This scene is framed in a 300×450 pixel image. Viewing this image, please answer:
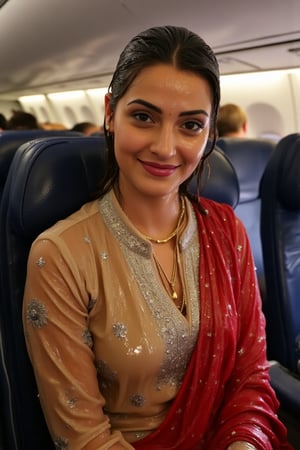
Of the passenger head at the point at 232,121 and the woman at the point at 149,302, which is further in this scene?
the passenger head at the point at 232,121

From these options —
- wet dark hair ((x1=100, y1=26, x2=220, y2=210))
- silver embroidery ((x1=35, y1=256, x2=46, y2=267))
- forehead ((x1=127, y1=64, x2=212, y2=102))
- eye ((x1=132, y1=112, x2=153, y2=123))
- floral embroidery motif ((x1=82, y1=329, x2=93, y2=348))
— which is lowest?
floral embroidery motif ((x1=82, y1=329, x2=93, y2=348))

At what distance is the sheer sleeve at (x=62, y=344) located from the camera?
3.34 feet

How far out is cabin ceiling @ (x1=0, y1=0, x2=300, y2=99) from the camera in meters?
2.63

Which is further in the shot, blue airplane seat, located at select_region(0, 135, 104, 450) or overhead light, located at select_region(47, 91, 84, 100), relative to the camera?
overhead light, located at select_region(47, 91, 84, 100)

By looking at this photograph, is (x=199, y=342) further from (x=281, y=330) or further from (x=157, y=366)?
(x=281, y=330)

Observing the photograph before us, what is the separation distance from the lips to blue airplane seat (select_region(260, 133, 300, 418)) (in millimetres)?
749

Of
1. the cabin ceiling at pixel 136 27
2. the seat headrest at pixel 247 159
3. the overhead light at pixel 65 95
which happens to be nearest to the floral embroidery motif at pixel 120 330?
the seat headrest at pixel 247 159

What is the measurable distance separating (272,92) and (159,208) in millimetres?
3727

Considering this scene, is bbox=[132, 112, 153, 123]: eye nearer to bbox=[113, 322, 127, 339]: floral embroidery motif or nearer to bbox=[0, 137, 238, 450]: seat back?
bbox=[0, 137, 238, 450]: seat back

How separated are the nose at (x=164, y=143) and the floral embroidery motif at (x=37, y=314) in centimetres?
42

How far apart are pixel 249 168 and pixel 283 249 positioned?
1.05 meters

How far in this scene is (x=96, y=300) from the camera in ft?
3.49

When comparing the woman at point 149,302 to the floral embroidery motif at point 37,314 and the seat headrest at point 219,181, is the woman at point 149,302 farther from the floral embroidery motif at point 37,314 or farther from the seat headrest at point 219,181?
the seat headrest at point 219,181

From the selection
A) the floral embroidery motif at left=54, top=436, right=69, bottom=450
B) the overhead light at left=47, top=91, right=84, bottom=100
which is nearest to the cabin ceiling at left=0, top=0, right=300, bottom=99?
the floral embroidery motif at left=54, top=436, right=69, bottom=450
